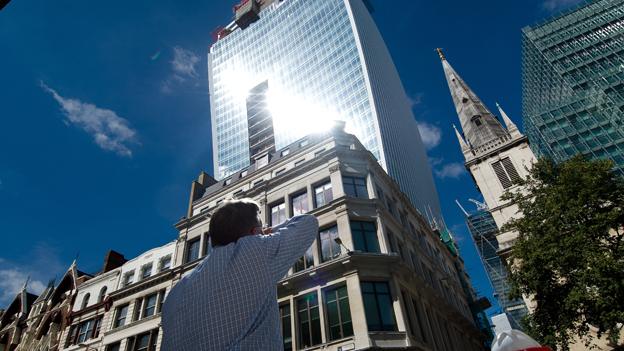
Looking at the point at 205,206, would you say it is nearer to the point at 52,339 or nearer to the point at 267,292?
the point at 52,339

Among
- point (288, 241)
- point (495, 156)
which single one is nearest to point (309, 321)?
point (288, 241)

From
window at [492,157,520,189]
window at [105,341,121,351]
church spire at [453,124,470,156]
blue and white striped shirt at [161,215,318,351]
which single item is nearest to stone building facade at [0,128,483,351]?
window at [105,341,121,351]

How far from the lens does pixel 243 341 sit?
8.61 feet

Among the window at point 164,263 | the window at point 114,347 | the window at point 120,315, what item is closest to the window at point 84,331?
the window at point 120,315

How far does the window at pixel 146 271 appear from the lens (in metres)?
30.4

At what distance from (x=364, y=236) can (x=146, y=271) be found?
68.5ft

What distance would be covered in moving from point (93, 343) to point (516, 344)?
3280 centimetres

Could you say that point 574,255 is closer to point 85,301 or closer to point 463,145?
point 463,145

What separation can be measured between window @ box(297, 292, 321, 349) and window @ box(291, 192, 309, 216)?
6149 mm

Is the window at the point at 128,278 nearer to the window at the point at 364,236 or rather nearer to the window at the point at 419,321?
the window at the point at 364,236

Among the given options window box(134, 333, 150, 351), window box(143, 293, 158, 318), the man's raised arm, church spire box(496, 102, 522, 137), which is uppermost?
church spire box(496, 102, 522, 137)

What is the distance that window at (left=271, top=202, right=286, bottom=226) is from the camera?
24.3m

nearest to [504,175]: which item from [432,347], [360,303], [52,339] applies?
[432,347]

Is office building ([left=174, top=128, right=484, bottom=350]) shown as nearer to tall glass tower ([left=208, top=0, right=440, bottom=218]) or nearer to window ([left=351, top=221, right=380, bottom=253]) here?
window ([left=351, top=221, right=380, bottom=253])
